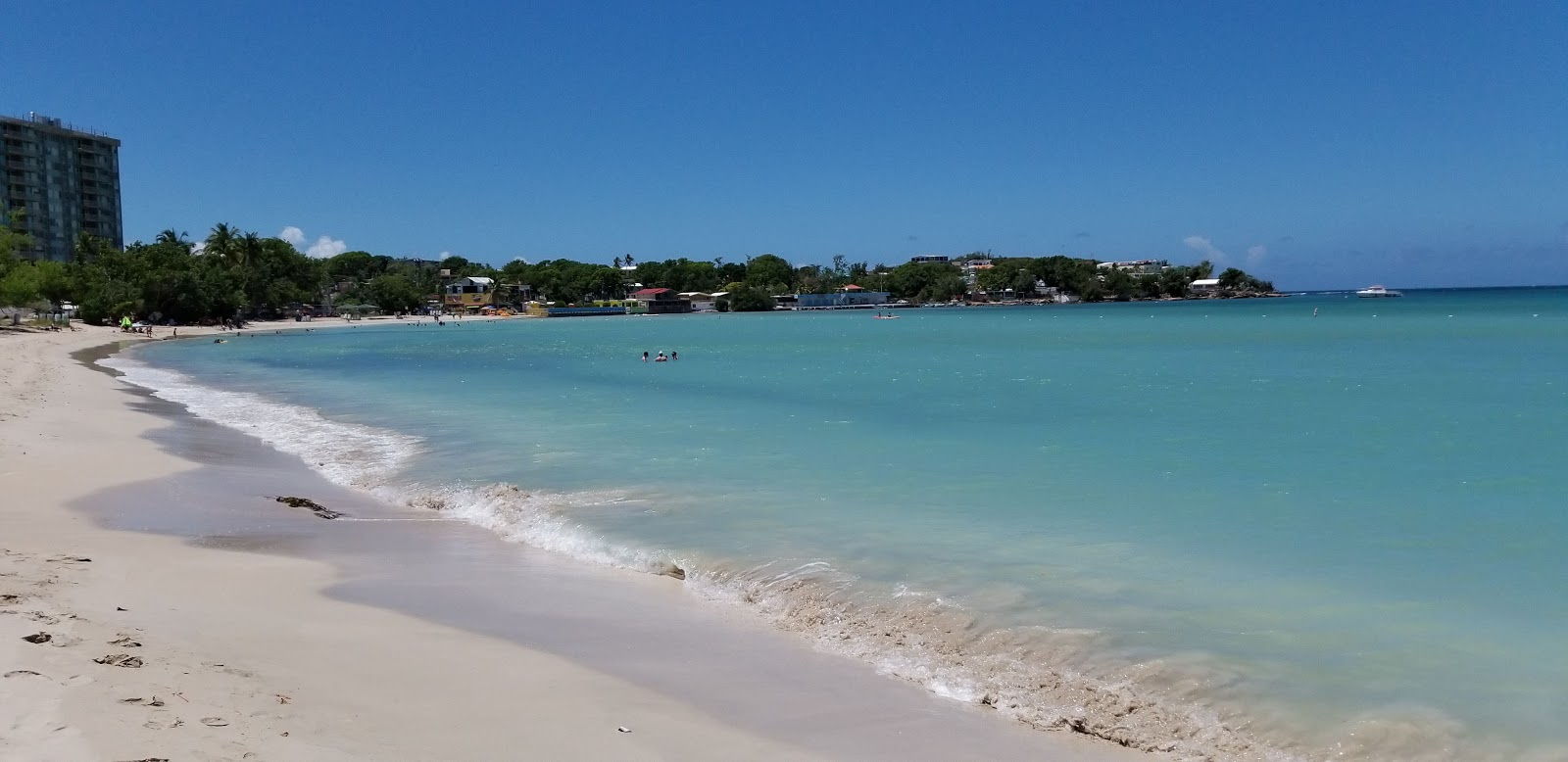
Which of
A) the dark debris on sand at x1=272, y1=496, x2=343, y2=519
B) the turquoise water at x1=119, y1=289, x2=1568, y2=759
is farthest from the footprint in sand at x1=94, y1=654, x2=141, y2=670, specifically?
the dark debris on sand at x1=272, y1=496, x2=343, y2=519

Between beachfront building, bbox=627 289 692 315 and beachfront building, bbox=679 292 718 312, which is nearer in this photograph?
beachfront building, bbox=627 289 692 315

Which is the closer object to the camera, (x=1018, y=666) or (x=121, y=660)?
(x=121, y=660)

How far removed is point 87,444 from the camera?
47.0 ft

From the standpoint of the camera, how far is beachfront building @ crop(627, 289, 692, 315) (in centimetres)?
15625

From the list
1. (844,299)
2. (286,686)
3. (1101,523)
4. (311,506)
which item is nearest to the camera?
(286,686)

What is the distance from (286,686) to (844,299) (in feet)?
572

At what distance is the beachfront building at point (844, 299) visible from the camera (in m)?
173

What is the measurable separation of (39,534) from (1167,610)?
9.05 metres

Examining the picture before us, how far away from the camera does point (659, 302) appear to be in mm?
156250

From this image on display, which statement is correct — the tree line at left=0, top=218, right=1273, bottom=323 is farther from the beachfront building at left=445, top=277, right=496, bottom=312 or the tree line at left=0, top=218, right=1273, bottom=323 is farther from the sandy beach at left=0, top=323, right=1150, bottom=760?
the sandy beach at left=0, top=323, right=1150, bottom=760

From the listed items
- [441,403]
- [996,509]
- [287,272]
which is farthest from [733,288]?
[996,509]

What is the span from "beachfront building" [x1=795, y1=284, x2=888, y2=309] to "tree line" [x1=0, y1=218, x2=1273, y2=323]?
4.79 metres

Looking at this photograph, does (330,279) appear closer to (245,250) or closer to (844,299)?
(245,250)

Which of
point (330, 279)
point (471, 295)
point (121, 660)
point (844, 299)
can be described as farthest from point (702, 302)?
point (121, 660)
